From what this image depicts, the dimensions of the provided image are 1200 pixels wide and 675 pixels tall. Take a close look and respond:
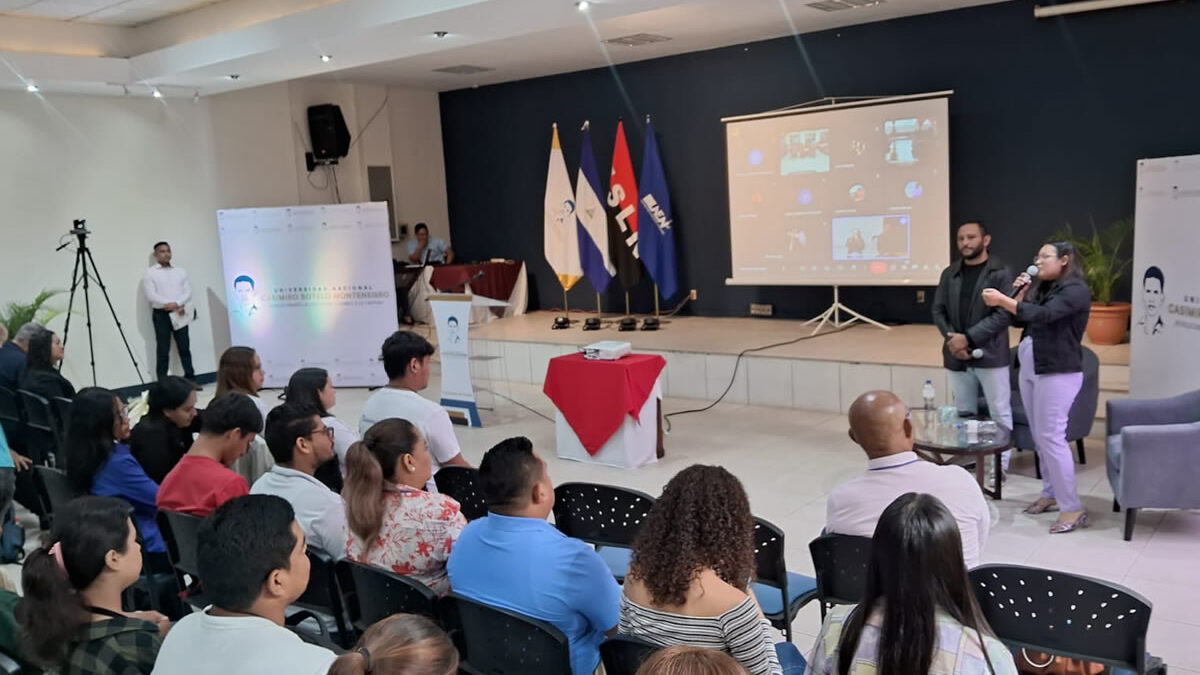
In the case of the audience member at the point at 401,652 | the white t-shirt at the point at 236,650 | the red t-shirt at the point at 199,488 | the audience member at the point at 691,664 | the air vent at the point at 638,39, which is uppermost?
the air vent at the point at 638,39

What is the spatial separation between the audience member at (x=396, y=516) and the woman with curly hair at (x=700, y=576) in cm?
86

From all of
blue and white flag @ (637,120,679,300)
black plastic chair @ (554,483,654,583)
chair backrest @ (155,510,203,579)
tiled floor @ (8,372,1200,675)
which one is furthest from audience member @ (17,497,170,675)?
blue and white flag @ (637,120,679,300)

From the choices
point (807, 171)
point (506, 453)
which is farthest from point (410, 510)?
point (807, 171)

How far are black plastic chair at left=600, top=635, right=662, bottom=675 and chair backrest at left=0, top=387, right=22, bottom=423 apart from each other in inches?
197

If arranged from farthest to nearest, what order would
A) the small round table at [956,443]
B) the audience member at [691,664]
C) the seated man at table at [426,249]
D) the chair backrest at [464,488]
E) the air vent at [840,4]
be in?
the seated man at table at [426,249], the air vent at [840,4], the small round table at [956,443], the chair backrest at [464,488], the audience member at [691,664]

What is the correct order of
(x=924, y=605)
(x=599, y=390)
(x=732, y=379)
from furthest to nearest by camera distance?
(x=732, y=379) → (x=599, y=390) → (x=924, y=605)

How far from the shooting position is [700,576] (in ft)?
6.77

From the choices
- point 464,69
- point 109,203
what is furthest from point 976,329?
point 109,203

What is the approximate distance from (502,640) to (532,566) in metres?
0.19

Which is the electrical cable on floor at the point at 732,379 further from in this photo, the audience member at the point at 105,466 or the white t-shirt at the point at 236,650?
the white t-shirt at the point at 236,650

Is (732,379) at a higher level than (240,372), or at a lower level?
lower

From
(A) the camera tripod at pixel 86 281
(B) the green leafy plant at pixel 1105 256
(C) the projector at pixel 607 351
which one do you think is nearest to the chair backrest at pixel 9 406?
(A) the camera tripod at pixel 86 281

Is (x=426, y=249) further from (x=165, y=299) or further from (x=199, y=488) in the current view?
(x=199, y=488)

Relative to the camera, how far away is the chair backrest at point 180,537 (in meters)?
3.12
